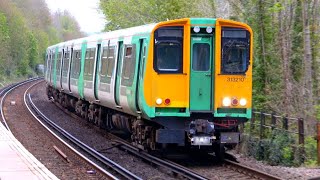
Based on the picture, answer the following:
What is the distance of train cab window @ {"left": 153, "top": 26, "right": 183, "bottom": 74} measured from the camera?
13.1m

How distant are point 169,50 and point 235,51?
142cm

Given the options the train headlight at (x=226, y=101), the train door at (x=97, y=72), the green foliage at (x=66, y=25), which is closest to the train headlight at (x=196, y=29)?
the train headlight at (x=226, y=101)

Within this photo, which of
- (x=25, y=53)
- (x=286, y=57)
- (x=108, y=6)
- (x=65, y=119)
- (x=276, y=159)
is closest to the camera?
(x=276, y=159)

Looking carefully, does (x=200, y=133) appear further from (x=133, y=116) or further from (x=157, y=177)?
(x=133, y=116)

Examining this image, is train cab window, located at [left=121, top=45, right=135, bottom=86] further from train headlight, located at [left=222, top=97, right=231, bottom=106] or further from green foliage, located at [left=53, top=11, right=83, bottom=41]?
green foliage, located at [left=53, top=11, right=83, bottom=41]

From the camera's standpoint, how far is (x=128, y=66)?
48.8 ft

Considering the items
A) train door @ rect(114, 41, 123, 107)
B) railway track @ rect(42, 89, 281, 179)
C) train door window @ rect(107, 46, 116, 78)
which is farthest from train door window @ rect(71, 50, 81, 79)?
railway track @ rect(42, 89, 281, 179)

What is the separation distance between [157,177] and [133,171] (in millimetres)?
893

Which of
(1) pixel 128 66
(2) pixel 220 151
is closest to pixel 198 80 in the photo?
(2) pixel 220 151

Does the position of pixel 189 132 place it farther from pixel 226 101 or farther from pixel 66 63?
pixel 66 63

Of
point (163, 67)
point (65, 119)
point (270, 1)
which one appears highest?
point (270, 1)

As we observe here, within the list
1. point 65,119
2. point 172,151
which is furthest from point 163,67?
point 65,119

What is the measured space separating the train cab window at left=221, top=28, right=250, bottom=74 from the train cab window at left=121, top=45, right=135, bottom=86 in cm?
226

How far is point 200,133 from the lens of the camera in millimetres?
13070
